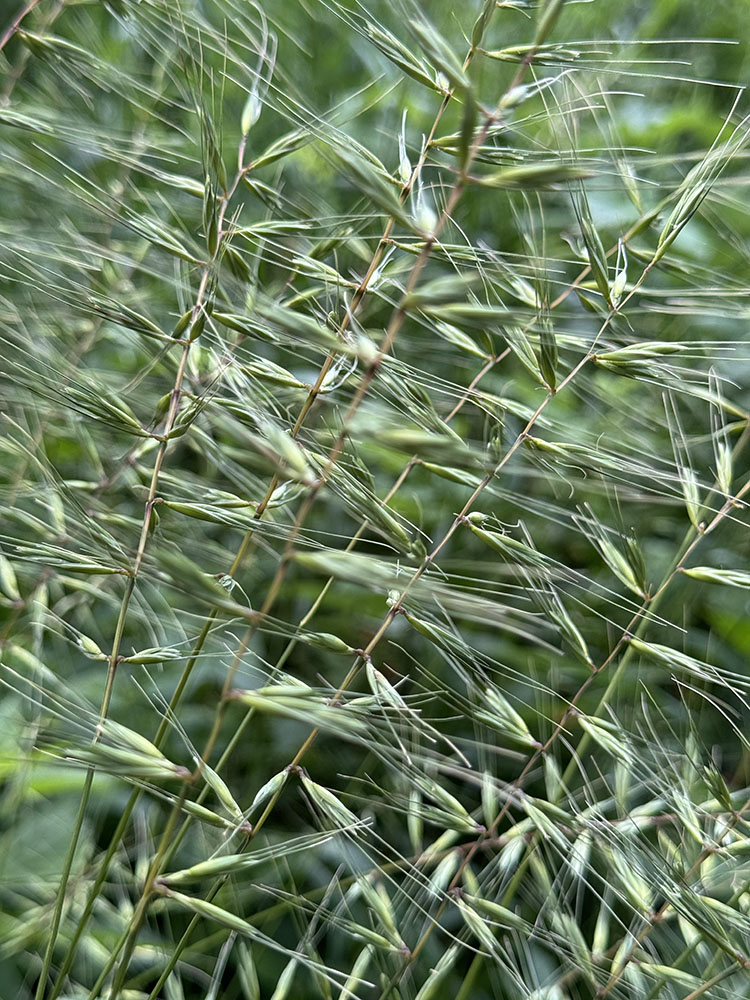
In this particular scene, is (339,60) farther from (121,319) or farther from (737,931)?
(737,931)

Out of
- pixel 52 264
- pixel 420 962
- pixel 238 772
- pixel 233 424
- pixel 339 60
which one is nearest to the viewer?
pixel 233 424

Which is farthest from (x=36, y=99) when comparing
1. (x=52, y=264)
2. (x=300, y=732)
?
(x=300, y=732)

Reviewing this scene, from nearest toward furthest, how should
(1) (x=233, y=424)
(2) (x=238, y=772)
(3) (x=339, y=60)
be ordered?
(1) (x=233, y=424) < (2) (x=238, y=772) < (3) (x=339, y=60)

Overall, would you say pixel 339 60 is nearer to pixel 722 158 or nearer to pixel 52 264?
pixel 52 264

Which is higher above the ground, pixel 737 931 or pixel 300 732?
pixel 737 931

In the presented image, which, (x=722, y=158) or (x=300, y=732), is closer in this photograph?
(x=722, y=158)

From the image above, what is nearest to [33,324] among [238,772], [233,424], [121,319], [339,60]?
[121,319]

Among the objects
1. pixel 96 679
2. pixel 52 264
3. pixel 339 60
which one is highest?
pixel 339 60
